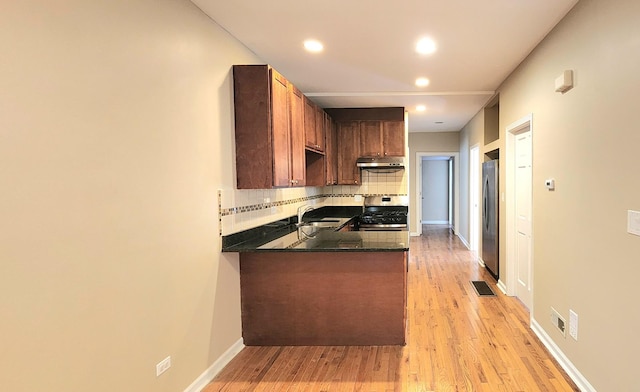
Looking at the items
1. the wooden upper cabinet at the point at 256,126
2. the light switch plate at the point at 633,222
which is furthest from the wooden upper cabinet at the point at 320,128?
the light switch plate at the point at 633,222

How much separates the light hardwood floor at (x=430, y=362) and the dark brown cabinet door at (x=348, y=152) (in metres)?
2.38

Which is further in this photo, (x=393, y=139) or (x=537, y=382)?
(x=393, y=139)

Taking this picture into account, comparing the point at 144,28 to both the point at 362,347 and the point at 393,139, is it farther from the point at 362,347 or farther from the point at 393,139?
the point at 393,139

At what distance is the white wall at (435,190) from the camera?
36.0 ft

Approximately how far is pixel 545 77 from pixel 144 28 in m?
2.95

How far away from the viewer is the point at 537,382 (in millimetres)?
2404

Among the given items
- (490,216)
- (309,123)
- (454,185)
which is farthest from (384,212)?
(454,185)

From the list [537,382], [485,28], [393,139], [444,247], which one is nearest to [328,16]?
[485,28]

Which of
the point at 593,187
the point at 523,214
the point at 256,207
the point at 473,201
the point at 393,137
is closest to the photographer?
the point at 593,187

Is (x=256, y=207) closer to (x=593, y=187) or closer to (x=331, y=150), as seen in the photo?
(x=331, y=150)

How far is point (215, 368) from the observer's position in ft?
8.41

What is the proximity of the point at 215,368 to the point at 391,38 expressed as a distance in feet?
9.28

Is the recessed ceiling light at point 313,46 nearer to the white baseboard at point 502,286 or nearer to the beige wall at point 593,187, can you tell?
the beige wall at point 593,187

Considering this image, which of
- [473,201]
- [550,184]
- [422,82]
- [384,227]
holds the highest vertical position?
[422,82]
